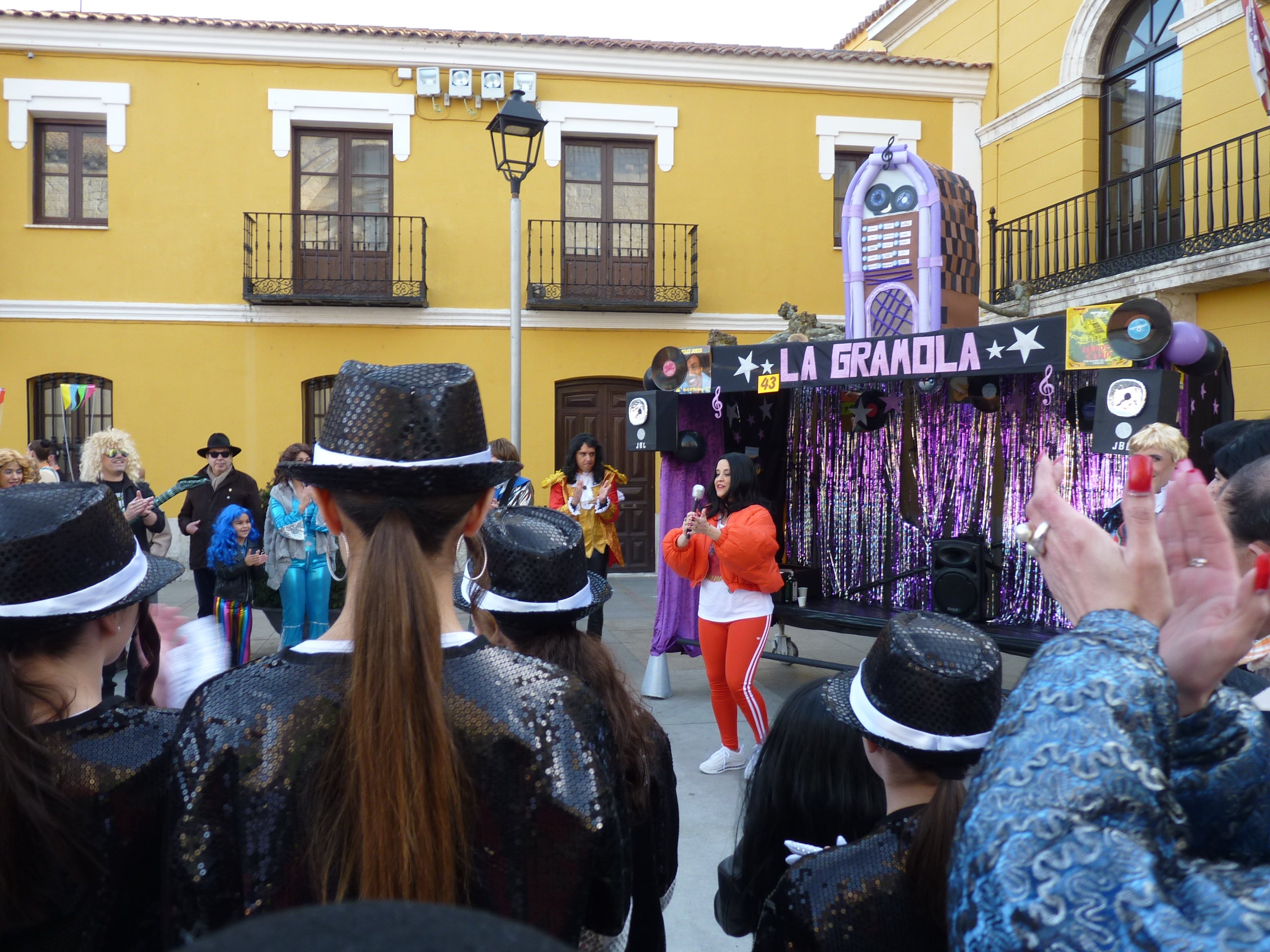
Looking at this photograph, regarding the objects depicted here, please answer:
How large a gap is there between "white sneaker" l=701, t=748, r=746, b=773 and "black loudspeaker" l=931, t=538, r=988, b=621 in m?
1.85

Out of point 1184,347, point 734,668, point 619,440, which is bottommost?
point 734,668

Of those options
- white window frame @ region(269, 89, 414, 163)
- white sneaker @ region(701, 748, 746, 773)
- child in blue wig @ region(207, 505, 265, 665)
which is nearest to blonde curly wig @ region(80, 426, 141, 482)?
child in blue wig @ region(207, 505, 265, 665)

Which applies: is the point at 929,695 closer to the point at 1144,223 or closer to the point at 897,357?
the point at 897,357

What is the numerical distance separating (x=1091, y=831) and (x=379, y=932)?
522 mm

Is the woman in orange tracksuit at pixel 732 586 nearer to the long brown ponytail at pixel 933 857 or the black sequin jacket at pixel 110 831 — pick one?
the long brown ponytail at pixel 933 857

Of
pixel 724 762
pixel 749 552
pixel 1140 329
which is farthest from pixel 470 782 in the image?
pixel 1140 329

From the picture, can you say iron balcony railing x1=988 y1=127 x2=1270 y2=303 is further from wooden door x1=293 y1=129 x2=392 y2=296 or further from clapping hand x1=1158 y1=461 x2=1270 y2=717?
clapping hand x1=1158 y1=461 x2=1270 y2=717

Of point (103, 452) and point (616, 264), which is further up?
point (616, 264)

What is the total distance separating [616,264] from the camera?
13.7 meters

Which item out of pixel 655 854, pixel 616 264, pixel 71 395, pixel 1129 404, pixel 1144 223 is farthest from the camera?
pixel 616 264

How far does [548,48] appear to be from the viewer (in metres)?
13.2

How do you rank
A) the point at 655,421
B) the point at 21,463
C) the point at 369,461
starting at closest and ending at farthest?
the point at 369,461, the point at 21,463, the point at 655,421

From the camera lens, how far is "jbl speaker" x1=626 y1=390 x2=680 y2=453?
698 centimetres

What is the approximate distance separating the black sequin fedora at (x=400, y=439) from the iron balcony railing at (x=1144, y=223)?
10245 mm
